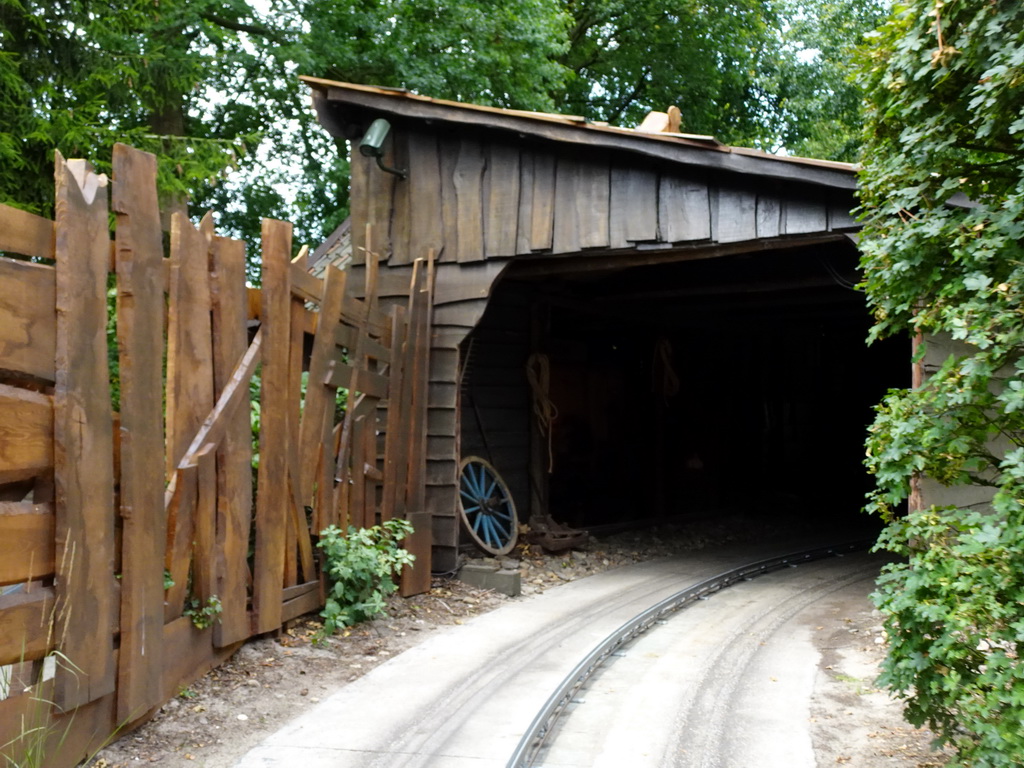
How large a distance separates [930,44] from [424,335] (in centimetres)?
538

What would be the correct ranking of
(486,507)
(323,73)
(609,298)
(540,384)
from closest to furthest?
(486,507) < (540,384) < (609,298) < (323,73)

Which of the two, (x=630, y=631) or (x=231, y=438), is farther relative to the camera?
(x=630, y=631)

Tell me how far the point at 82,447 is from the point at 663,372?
35.1 feet

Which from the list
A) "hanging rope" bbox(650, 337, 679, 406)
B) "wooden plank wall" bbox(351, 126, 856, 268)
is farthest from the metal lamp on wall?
"hanging rope" bbox(650, 337, 679, 406)

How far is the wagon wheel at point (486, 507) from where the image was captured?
984cm

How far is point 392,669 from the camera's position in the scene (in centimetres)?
595

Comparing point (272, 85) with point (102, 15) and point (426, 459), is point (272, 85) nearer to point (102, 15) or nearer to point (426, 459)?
point (102, 15)

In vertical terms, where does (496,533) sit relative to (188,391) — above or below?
below

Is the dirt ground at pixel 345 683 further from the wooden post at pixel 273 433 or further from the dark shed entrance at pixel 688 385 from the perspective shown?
the dark shed entrance at pixel 688 385

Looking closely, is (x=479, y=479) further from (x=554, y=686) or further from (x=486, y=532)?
(x=554, y=686)

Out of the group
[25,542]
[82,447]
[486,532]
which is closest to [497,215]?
[486,532]

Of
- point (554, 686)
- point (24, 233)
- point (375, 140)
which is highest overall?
point (375, 140)

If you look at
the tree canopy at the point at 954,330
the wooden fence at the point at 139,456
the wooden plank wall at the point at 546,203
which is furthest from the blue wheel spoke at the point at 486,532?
the tree canopy at the point at 954,330

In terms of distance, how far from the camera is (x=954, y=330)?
373cm
